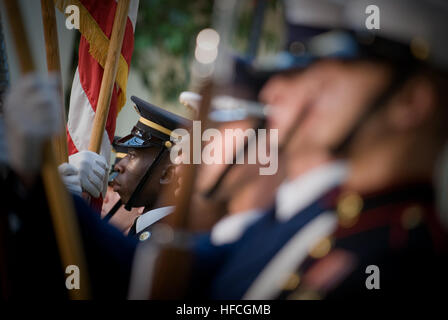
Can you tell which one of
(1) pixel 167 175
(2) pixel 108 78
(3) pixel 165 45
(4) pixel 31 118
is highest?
(3) pixel 165 45

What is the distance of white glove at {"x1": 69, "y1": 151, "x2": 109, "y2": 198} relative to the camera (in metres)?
1.20

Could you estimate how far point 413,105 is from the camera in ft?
2.30

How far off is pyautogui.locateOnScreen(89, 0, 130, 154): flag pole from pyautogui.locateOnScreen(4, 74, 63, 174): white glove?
62 cm

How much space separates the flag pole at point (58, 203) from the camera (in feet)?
2.31

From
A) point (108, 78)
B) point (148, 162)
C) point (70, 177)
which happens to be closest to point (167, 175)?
point (148, 162)

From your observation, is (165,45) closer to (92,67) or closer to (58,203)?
(92,67)

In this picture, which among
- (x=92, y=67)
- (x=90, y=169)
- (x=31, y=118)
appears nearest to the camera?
(x=31, y=118)

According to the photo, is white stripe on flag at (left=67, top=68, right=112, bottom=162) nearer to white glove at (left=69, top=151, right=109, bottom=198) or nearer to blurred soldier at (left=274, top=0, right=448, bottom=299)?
white glove at (left=69, top=151, right=109, bottom=198)

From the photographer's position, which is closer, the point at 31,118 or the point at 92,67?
the point at 31,118

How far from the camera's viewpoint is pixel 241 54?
756 millimetres

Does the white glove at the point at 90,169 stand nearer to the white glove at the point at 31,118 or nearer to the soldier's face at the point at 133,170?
the white glove at the point at 31,118

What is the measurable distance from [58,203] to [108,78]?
0.71m

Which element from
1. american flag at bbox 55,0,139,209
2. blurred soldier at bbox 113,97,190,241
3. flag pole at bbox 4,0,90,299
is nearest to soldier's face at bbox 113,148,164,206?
blurred soldier at bbox 113,97,190,241

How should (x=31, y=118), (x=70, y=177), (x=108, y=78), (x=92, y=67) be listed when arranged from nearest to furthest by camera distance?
1. (x=31, y=118)
2. (x=70, y=177)
3. (x=108, y=78)
4. (x=92, y=67)
